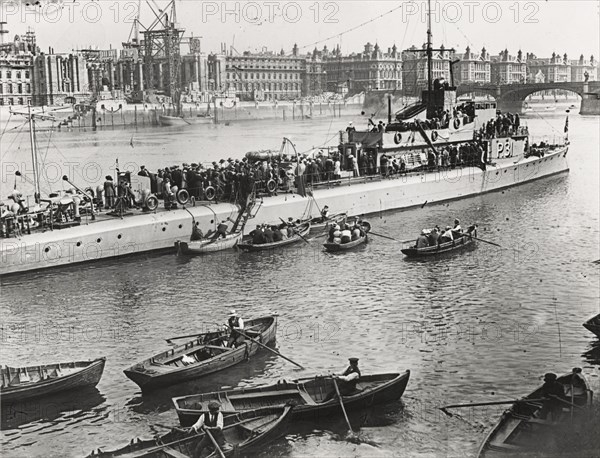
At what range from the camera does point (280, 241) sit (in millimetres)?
31938

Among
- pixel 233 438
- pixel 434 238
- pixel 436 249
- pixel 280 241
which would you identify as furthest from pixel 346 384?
pixel 280 241

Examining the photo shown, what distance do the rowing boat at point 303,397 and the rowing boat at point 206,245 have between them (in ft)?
49.1

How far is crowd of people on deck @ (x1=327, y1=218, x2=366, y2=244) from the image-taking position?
31.7m

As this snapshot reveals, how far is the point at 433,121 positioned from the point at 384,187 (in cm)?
889

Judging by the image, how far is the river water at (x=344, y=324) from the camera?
15.6 metres

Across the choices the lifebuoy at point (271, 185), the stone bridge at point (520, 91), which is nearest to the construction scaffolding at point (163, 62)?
the stone bridge at point (520, 91)

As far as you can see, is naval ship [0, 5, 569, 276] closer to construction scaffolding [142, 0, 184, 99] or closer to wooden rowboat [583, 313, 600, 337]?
wooden rowboat [583, 313, 600, 337]

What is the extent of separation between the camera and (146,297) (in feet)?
83.3

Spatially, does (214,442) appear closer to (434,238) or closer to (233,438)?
(233,438)

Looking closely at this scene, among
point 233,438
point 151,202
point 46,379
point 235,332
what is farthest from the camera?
point 151,202

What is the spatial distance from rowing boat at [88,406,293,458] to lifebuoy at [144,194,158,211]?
60.9ft

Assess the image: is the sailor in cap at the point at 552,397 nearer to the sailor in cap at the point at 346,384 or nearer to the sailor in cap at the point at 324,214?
the sailor in cap at the point at 346,384

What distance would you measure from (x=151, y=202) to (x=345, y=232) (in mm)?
8281

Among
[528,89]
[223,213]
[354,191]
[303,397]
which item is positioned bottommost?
[303,397]
